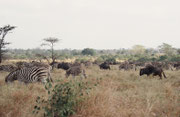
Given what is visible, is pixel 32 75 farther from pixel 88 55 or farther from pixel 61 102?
pixel 88 55

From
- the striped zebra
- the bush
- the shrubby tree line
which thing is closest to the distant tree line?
the shrubby tree line

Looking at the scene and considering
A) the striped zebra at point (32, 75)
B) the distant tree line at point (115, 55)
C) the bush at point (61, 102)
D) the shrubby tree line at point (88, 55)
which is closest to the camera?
the bush at point (61, 102)

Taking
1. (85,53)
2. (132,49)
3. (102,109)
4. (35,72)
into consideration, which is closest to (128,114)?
(102,109)

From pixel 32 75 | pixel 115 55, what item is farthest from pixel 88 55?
pixel 32 75

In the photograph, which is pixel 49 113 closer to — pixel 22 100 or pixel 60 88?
pixel 60 88

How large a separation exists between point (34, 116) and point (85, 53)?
9581 cm

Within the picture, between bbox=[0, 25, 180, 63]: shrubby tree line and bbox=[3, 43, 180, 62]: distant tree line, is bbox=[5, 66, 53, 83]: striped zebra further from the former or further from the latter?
bbox=[3, 43, 180, 62]: distant tree line

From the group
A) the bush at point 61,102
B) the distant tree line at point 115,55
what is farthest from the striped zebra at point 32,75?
the distant tree line at point 115,55

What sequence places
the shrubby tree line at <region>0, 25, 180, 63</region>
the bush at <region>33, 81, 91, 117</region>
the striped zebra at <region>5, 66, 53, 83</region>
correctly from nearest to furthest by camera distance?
1. the bush at <region>33, 81, 91, 117</region>
2. the striped zebra at <region>5, 66, 53, 83</region>
3. the shrubby tree line at <region>0, 25, 180, 63</region>

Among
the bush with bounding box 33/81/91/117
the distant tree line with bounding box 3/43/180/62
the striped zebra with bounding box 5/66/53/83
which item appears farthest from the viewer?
the distant tree line with bounding box 3/43/180/62

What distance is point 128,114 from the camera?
4750 millimetres

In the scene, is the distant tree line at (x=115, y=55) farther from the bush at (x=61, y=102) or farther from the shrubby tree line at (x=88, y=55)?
the bush at (x=61, y=102)

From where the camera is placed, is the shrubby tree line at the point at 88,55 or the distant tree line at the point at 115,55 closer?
the shrubby tree line at the point at 88,55

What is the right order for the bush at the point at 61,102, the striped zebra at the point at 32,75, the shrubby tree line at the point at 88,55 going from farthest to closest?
the shrubby tree line at the point at 88,55 < the striped zebra at the point at 32,75 < the bush at the point at 61,102
